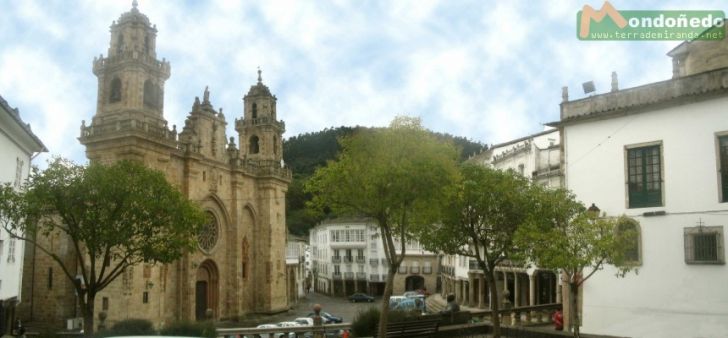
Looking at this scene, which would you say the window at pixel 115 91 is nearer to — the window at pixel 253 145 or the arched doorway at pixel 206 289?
the arched doorway at pixel 206 289

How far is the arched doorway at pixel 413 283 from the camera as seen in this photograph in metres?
68.8

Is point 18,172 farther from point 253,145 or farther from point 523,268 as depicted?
point 253,145

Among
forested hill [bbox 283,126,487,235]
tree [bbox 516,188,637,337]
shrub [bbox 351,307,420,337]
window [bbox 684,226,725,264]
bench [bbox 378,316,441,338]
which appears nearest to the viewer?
tree [bbox 516,188,637,337]

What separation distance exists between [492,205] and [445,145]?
2.52 metres

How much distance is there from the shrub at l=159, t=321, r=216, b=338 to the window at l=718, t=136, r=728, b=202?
14.5 metres

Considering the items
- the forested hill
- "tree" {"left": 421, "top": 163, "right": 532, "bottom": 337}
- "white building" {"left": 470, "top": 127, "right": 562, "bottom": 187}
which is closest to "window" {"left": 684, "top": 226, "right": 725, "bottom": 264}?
"tree" {"left": 421, "top": 163, "right": 532, "bottom": 337}

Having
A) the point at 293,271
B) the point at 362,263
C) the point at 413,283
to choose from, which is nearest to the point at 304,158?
the point at 362,263

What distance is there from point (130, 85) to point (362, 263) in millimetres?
43891

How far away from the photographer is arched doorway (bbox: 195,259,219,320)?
38469mm

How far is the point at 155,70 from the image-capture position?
115 feet

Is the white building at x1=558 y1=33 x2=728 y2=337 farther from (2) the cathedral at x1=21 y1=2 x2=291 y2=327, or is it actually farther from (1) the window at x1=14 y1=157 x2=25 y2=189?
(1) the window at x1=14 y1=157 x2=25 y2=189

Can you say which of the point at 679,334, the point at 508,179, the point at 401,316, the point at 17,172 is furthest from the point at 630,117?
the point at 17,172

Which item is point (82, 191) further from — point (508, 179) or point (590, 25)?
point (590, 25)

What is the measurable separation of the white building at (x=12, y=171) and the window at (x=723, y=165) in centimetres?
1964
